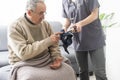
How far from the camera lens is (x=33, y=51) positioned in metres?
1.79

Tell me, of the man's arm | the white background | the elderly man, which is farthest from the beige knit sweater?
the white background

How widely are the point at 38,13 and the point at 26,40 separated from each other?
0.81 feet

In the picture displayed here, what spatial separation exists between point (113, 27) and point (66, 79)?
1.19 meters

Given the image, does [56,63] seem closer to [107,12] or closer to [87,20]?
[87,20]

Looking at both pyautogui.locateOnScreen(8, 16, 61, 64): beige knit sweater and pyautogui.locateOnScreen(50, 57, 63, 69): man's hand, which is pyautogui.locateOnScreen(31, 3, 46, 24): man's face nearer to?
pyautogui.locateOnScreen(8, 16, 61, 64): beige knit sweater

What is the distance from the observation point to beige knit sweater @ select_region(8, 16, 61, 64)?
→ 5.86 feet

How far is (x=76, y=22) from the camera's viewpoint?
2.20 metres

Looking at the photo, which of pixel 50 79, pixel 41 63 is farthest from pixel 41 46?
pixel 50 79

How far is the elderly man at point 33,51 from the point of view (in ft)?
5.80

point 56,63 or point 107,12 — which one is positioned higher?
point 107,12

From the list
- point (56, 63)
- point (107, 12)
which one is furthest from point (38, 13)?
point (107, 12)

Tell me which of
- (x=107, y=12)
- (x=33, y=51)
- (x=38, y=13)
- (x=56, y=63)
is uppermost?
(x=38, y=13)

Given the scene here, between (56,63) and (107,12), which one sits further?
(107,12)

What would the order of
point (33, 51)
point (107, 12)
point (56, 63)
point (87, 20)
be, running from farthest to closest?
point (107, 12), point (87, 20), point (56, 63), point (33, 51)
